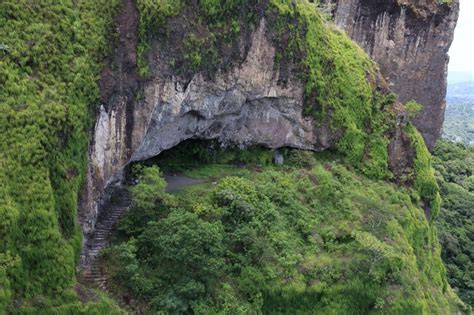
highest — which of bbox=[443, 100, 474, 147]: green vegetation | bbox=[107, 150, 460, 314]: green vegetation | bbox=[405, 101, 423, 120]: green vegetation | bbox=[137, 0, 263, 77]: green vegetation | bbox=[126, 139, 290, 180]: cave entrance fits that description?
bbox=[137, 0, 263, 77]: green vegetation

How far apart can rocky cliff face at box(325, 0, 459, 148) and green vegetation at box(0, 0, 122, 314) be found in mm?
22446

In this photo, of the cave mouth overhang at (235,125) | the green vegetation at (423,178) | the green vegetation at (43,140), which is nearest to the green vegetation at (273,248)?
the cave mouth overhang at (235,125)

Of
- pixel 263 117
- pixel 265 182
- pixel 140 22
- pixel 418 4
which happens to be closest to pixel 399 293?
pixel 265 182

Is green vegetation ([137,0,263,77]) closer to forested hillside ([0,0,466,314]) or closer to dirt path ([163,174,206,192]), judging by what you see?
forested hillside ([0,0,466,314])

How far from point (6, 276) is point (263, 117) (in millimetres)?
14425

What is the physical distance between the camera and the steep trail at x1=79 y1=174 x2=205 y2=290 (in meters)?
14.3

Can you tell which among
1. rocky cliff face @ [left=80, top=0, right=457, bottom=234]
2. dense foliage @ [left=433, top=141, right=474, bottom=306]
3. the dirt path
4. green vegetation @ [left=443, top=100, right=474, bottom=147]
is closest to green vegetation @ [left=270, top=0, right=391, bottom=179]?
rocky cliff face @ [left=80, top=0, right=457, bottom=234]

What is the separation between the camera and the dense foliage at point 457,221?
3462cm

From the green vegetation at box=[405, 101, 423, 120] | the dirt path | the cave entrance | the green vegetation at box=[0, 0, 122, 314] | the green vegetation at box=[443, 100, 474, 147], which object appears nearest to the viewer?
the green vegetation at box=[0, 0, 122, 314]

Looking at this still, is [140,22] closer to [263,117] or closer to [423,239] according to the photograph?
[263,117]

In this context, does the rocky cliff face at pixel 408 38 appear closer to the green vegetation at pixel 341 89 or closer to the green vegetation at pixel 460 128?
the green vegetation at pixel 341 89

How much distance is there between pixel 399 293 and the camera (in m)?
18.4

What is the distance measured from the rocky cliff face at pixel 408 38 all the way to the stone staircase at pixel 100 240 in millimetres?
22115

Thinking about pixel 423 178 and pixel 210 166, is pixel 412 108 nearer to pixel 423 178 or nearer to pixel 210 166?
pixel 423 178
